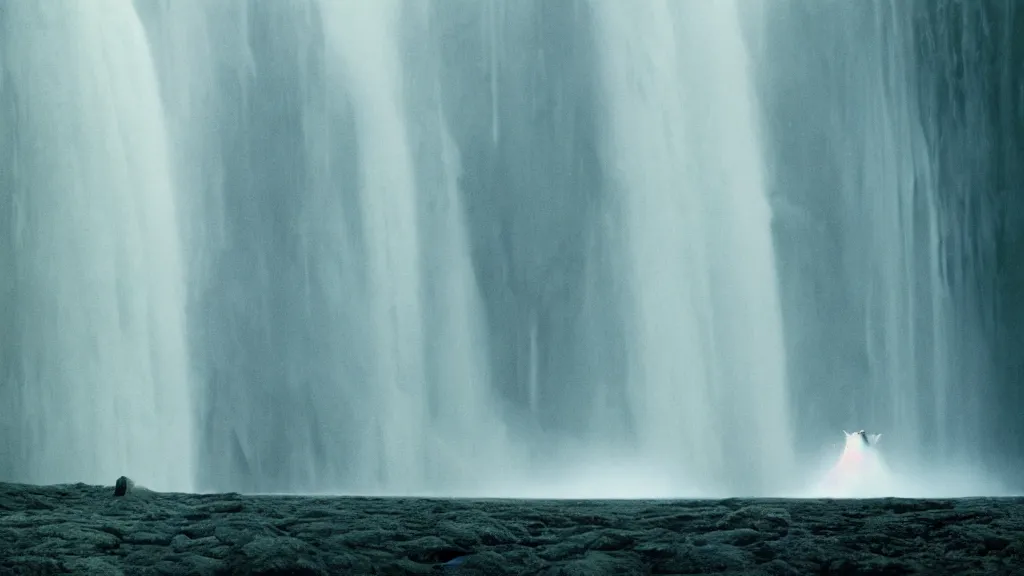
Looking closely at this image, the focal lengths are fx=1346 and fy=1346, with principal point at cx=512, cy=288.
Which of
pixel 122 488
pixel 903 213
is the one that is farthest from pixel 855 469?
pixel 122 488

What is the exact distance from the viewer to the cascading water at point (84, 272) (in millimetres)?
20891

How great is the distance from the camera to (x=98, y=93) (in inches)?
862

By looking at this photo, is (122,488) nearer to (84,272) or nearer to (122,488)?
(122,488)

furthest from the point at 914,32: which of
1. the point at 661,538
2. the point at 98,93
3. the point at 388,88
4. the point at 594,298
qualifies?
the point at 661,538

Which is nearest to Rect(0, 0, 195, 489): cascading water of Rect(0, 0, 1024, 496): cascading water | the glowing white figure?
Rect(0, 0, 1024, 496): cascading water

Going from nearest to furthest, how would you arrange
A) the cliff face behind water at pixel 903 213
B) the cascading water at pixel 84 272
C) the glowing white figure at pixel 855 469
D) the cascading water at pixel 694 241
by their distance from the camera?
1. the glowing white figure at pixel 855 469
2. the cascading water at pixel 84 272
3. the cascading water at pixel 694 241
4. the cliff face behind water at pixel 903 213

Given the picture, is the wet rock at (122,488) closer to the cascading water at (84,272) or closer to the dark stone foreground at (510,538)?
the dark stone foreground at (510,538)

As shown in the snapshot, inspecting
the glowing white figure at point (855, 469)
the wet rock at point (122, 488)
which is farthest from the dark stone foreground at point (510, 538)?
the glowing white figure at point (855, 469)

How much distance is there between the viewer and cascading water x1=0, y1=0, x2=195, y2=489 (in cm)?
2089

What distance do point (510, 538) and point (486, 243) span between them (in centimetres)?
1246

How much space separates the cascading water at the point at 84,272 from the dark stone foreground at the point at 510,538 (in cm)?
631

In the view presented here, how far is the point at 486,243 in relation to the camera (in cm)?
2391

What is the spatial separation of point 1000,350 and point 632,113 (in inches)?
331

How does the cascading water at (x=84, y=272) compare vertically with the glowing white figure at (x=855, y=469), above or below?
above
